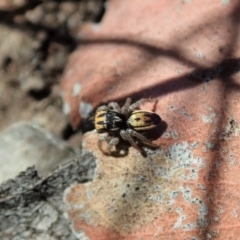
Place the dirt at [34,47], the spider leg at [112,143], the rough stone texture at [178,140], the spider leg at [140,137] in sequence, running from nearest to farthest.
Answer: the rough stone texture at [178,140] < the spider leg at [140,137] < the spider leg at [112,143] < the dirt at [34,47]

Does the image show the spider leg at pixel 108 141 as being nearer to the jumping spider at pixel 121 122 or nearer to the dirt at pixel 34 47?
the jumping spider at pixel 121 122

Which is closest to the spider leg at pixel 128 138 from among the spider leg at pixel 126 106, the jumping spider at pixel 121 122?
the jumping spider at pixel 121 122

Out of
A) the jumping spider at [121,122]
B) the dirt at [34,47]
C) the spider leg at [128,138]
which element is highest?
the dirt at [34,47]

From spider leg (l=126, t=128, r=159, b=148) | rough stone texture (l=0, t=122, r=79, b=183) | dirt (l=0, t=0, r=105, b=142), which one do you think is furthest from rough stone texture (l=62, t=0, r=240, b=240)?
dirt (l=0, t=0, r=105, b=142)

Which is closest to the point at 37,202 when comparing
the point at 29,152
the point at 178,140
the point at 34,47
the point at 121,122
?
the point at 29,152

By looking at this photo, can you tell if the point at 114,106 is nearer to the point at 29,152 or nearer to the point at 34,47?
the point at 29,152

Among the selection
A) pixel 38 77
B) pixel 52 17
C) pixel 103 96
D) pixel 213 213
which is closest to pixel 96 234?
pixel 213 213
